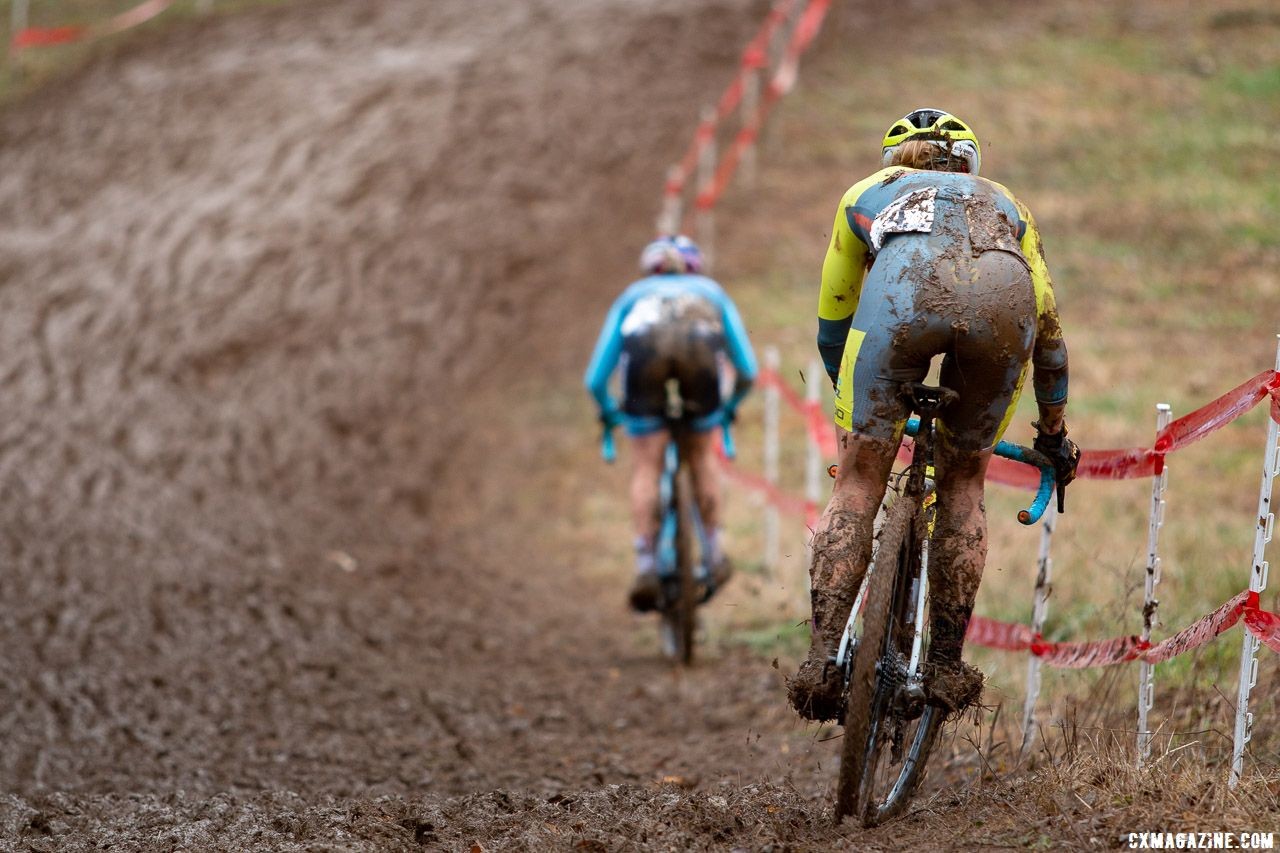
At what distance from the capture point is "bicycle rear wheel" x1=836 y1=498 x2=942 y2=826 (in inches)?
150

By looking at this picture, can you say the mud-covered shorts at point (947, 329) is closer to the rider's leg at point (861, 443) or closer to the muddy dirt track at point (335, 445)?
the rider's leg at point (861, 443)

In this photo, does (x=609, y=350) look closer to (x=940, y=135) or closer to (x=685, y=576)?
(x=685, y=576)

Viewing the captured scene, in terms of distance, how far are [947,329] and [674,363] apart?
3.61m

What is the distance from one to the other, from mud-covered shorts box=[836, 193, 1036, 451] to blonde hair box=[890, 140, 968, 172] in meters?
0.31

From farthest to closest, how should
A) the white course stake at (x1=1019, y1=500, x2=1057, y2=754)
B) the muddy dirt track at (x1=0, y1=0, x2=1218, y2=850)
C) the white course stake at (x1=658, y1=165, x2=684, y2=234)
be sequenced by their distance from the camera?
1. the white course stake at (x1=658, y1=165, x2=684, y2=234)
2. the muddy dirt track at (x1=0, y1=0, x2=1218, y2=850)
3. the white course stake at (x1=1019, y1=500, x2=1057, y2=754)

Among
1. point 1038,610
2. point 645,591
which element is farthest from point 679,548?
point 1038,610

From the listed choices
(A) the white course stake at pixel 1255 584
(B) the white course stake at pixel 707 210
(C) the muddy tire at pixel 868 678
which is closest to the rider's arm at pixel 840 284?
(C) the muddy tire at pixel 868 678

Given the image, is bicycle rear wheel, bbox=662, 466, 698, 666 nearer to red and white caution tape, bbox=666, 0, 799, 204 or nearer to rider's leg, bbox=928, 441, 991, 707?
rider's leg, bbox=928, 441, 991, 707

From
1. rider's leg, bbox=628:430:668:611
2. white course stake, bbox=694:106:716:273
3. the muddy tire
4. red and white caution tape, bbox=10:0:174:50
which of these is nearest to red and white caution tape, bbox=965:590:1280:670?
the muddy tire

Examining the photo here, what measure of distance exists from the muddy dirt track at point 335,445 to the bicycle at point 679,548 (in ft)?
0.98

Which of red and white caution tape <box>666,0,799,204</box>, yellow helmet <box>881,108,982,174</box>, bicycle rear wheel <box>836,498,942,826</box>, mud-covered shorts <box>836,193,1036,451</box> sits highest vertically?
red and white caution tape <box>666,0,799,204</box>

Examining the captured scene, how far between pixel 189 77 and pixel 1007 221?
A: 49.3 ft

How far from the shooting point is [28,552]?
880 cm

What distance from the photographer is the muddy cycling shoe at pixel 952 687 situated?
13.1ft
